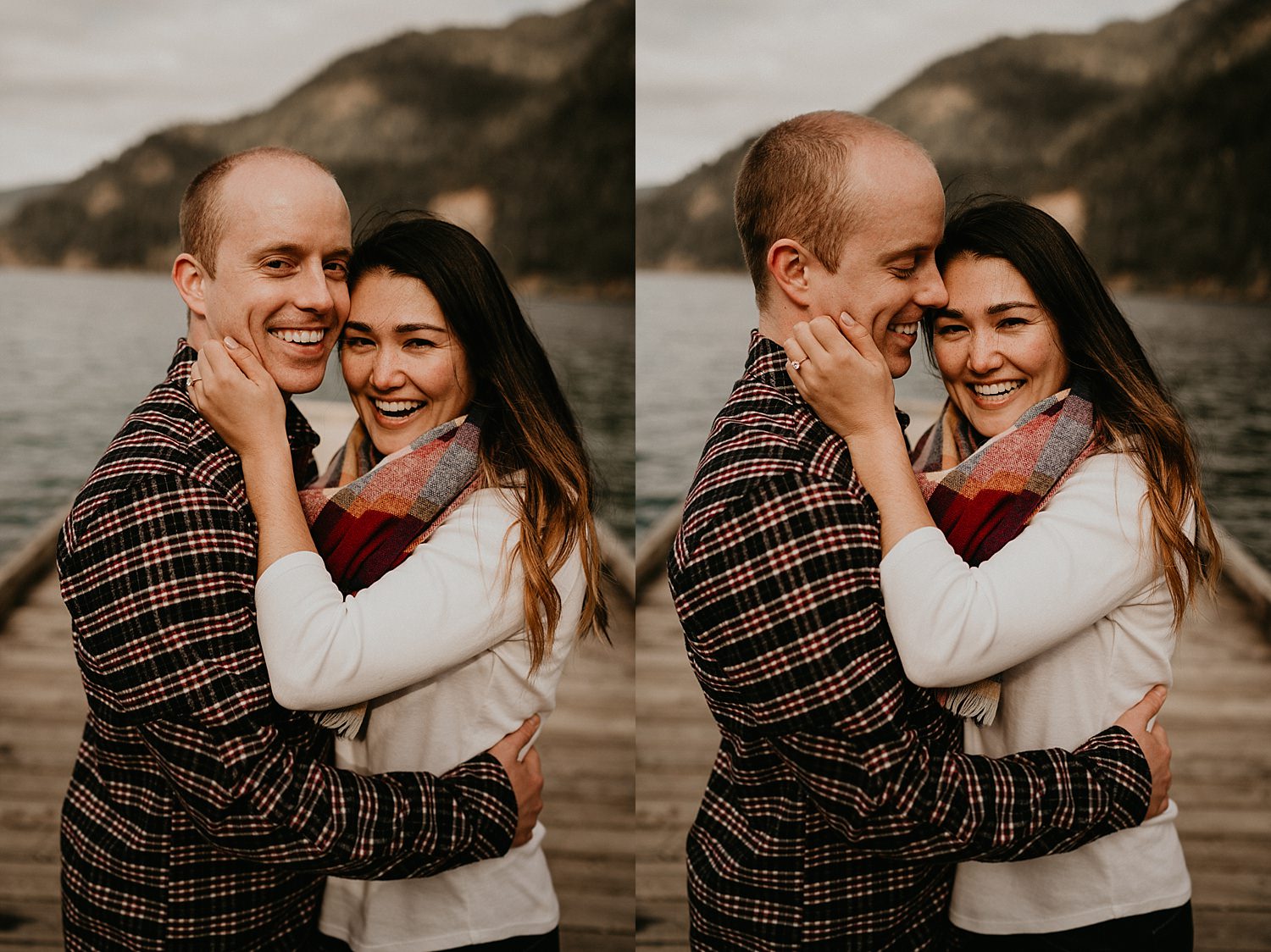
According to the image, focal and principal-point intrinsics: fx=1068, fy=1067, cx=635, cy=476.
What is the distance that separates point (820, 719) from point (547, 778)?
2047 mm

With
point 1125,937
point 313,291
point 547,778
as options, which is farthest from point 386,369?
point 547,778

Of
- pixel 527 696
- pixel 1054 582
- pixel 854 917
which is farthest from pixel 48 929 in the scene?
pixel 1054 582

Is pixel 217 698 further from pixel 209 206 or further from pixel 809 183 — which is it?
pixel 809 183

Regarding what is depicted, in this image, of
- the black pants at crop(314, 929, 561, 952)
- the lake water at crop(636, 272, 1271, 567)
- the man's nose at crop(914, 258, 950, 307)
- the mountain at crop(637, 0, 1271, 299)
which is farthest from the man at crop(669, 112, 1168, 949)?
the mountain at crop(637, 0, 1271, 299)

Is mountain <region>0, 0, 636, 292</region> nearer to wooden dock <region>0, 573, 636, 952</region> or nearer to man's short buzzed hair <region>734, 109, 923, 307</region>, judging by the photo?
wooden dock <region>0, 573, 636, 952</region>

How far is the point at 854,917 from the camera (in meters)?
1.43

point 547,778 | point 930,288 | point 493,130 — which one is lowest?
point 547,778

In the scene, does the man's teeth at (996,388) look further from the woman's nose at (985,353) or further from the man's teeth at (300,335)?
the man's teeth at (300,335)

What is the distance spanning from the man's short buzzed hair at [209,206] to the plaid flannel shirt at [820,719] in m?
0.71

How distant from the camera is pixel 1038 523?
1271 mm

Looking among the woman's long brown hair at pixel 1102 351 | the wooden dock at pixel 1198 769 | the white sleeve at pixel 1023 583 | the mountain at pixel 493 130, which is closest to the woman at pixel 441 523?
the white sleeve at pixel 1023 583

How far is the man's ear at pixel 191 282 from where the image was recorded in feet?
4.86

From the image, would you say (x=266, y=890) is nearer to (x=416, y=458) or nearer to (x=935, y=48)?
(x=416, y=458)

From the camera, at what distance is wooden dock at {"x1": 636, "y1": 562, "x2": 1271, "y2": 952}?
106 inches
